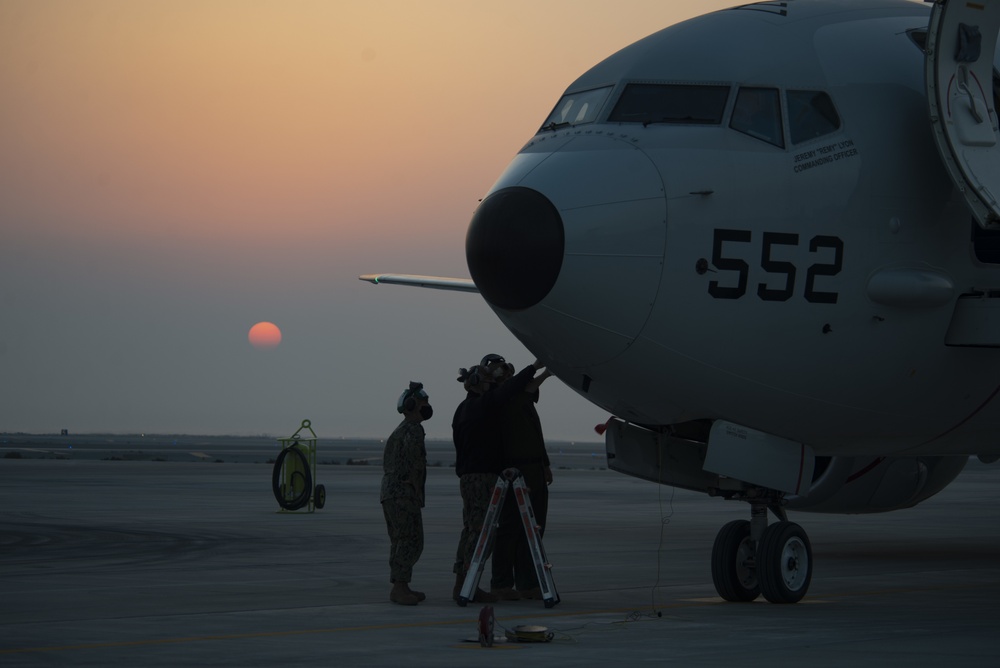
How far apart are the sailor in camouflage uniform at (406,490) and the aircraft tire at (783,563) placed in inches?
128

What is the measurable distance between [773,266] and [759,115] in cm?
147

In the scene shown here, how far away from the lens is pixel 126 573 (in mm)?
17422

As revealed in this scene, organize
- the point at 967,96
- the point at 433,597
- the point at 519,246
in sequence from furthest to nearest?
the point at 433,597 → the point at 967,96 → the point at 519,246

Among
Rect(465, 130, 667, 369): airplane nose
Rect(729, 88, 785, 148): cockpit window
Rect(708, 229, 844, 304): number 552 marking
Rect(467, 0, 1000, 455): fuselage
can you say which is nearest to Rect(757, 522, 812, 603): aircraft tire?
Rect(467, 0, 1000, 455): fuselage

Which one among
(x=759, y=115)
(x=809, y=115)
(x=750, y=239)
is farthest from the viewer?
(x=809, y=115)

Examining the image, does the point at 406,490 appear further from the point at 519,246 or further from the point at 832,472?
the point at 832,472

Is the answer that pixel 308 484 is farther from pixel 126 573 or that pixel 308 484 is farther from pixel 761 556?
pixel 761 556

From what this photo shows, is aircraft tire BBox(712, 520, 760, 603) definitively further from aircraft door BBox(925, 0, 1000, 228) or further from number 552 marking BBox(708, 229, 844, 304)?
aircraft door BBox(925, 0, 1000, 228)

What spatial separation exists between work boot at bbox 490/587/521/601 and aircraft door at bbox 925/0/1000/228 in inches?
225

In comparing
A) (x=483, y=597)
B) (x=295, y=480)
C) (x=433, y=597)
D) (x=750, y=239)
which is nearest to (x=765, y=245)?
(x=750, y=239)

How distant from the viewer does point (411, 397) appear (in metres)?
15.0

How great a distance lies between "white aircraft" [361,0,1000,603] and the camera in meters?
13.0

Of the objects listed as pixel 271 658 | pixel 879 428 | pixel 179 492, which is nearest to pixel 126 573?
pixel 271 658

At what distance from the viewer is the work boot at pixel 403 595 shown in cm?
1444
